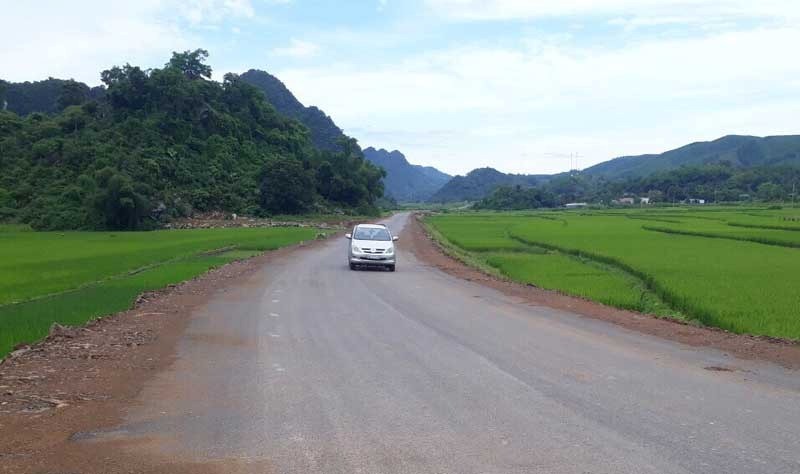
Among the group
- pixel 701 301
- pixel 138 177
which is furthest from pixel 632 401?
pixel 138 177

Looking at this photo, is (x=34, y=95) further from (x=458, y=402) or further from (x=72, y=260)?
(x=458, y=402)

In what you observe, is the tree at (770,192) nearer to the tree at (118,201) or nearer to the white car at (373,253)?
the tree at (118,201)

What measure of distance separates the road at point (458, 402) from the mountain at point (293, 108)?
160m

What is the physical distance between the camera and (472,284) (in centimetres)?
2177

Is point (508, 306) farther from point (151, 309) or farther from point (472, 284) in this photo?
point (151, 309)

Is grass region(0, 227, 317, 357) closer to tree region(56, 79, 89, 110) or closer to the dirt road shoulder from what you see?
the dirt road shoulder

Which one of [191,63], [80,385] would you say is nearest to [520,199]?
[191,63]

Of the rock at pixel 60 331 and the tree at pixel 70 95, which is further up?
the tree at pixel 70 95

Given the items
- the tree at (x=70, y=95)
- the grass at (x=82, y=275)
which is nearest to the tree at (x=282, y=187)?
the tree at (x=70, y=95)

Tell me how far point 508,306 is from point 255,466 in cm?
1131

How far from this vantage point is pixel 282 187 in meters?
83.9

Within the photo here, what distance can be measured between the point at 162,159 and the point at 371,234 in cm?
5867

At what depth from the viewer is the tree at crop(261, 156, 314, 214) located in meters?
84.0

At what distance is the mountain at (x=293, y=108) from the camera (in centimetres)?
17165
